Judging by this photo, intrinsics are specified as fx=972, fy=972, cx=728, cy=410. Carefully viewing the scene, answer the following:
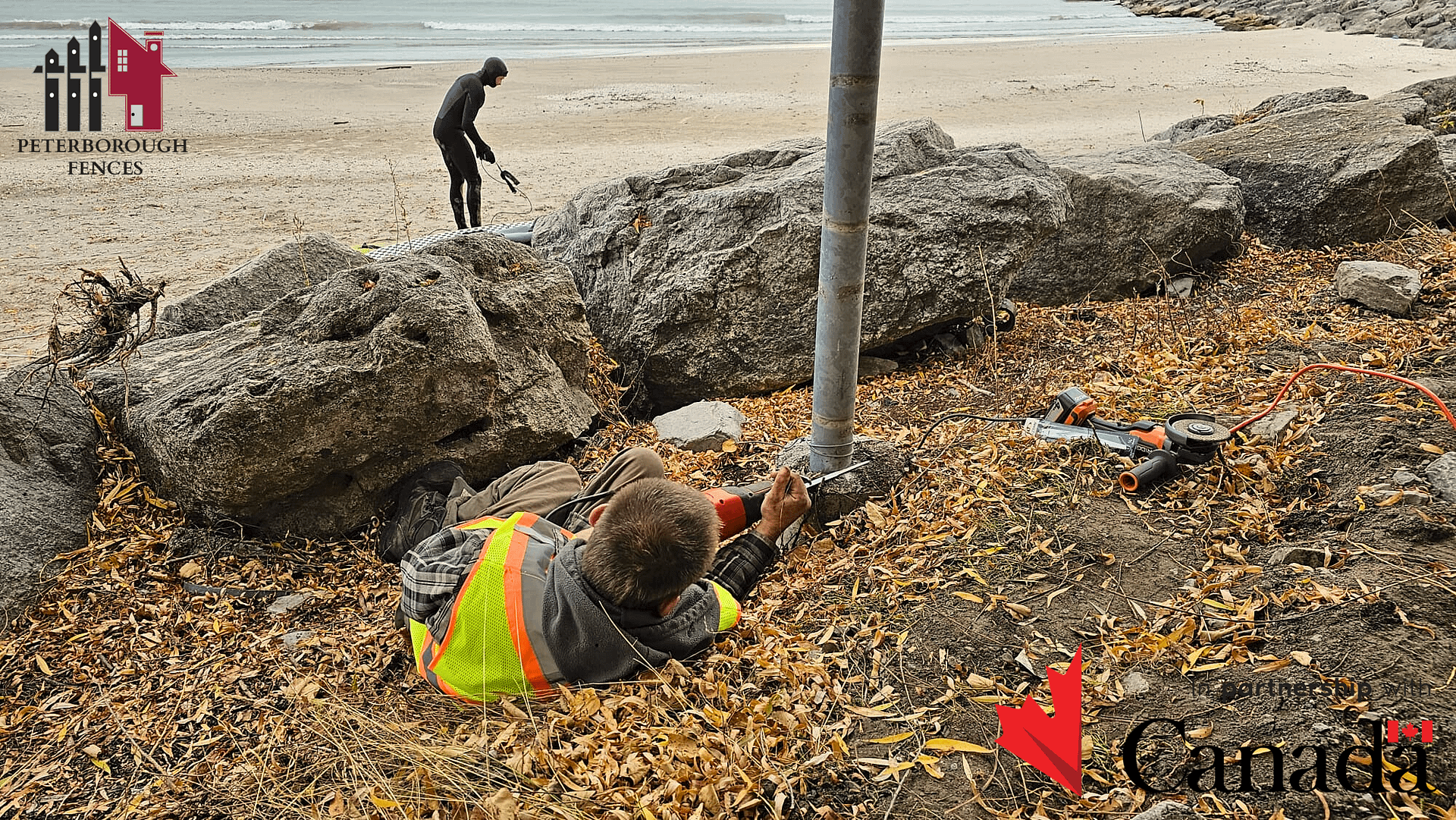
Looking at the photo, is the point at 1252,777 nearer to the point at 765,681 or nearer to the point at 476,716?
the point at 765,681

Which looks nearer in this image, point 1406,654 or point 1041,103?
point 1406,654

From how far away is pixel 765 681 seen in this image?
3227 mm

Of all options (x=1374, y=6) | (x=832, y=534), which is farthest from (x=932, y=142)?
(x=1374, y=6)

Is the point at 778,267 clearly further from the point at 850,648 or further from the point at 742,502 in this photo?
the point at 850,648

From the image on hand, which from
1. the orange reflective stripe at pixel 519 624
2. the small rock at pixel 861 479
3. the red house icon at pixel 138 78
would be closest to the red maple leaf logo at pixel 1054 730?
the small rock at pixel 861 479

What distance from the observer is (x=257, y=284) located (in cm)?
559

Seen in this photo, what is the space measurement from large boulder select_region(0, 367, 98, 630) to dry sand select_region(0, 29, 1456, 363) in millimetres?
3258

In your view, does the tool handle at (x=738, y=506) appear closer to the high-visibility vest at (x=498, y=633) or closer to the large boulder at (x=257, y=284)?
the high-visibility vest at (x=498, y=633)

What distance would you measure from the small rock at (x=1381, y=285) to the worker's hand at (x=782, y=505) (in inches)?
136

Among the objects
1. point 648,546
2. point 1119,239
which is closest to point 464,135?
point 1119,239

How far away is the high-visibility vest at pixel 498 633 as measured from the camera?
3125mm

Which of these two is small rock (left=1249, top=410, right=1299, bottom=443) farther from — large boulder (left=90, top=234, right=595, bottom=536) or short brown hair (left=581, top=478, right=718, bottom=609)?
large boulder (left=90, top=234, right=595, bottom=536)

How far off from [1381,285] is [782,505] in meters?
3.60

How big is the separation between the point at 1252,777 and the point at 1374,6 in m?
43.6
